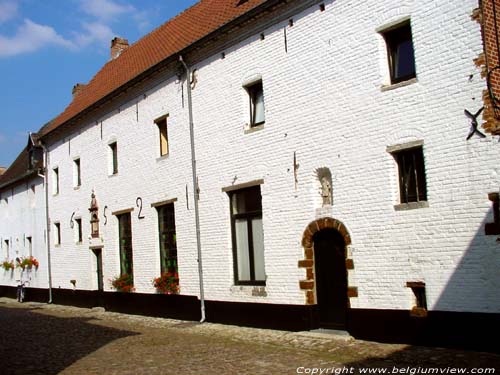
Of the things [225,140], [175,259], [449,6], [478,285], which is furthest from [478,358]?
[175,259]

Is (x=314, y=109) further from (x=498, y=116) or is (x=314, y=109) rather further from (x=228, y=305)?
(x=228, y=305)

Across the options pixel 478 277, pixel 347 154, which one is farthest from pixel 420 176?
pixel 478 277

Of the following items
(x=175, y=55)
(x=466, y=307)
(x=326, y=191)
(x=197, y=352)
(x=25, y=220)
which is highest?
(x=175, y=55)

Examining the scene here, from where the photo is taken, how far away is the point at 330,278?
35.5 ft

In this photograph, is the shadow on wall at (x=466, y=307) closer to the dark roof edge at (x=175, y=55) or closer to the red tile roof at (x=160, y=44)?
the dark roof edge at (x=175, y=55)

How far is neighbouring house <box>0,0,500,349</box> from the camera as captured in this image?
8.57 meters

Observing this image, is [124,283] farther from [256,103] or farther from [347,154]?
[347,154]

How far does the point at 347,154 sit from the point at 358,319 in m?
2.84

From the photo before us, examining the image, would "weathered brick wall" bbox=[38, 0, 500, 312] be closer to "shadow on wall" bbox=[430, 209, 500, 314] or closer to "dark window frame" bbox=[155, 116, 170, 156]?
"shadow on wall" bbox=[430, 209, 500, 314]

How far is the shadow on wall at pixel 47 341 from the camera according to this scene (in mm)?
9391

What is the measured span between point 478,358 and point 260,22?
7.78 metres

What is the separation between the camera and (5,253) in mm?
29828

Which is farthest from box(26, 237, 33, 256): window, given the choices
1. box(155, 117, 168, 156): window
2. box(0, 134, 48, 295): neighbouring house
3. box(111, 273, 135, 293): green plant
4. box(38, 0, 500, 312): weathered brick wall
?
box(155, 117, 168, 156): window

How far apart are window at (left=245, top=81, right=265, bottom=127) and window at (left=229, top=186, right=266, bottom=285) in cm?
147
